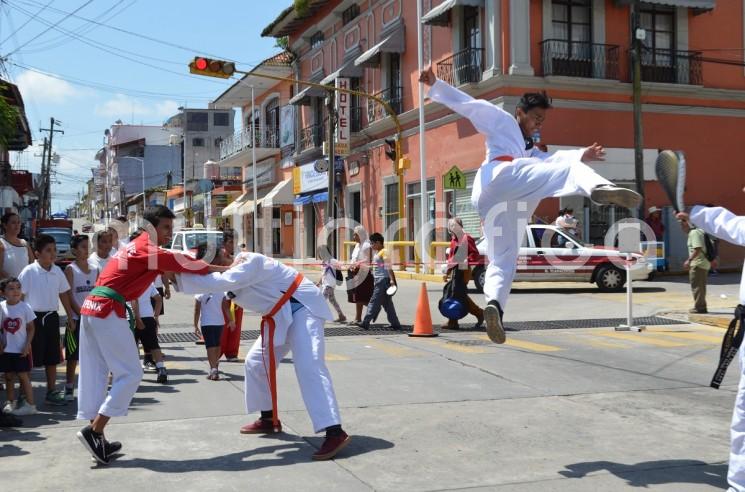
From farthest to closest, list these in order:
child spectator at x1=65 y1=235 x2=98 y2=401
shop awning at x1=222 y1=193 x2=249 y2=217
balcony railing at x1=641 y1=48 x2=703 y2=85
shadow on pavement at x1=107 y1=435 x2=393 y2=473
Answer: shop awning at x1=222 y1=193 x2=249 y2=217, balcony railing at x1=641 y1=48 x2=703 y2=85, child spectator at x1=65 y1=235 x2=98 y2=401, shadow on pavement at x1=107 y1=435 x2=393 y2=473

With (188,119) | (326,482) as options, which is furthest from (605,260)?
(188,119)

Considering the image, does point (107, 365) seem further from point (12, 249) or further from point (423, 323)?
point (423, 323)

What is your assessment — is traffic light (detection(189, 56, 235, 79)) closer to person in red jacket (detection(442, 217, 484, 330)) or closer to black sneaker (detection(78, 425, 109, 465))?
person in red jacket (detection(442, 217, 484, 330))

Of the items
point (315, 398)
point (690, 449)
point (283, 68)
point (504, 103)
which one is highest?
point (283, 68)

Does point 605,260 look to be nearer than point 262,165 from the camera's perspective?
Yes

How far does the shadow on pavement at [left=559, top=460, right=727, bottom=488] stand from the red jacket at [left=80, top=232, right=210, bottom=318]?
2.99m

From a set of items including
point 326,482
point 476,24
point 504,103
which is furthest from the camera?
point 476,24

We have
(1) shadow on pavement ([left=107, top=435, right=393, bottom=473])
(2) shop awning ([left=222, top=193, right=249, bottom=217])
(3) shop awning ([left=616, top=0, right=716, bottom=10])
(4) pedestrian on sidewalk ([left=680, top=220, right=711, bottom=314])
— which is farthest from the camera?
(2) shop awning ([left=222, top=193, right=249, bottom=217])

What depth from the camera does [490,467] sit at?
5414 millimetres

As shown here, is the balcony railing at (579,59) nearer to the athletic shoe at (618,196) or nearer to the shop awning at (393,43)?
the shop awning at (393,43)

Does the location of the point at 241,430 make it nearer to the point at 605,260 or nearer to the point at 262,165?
the point at 605,260

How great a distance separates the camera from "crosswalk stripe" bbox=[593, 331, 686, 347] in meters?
11.7

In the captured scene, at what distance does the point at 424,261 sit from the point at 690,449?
21.1m

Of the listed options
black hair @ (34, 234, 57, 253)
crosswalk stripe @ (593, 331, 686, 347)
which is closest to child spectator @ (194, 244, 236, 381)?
black hair @ (34, 234, 57, 253)
